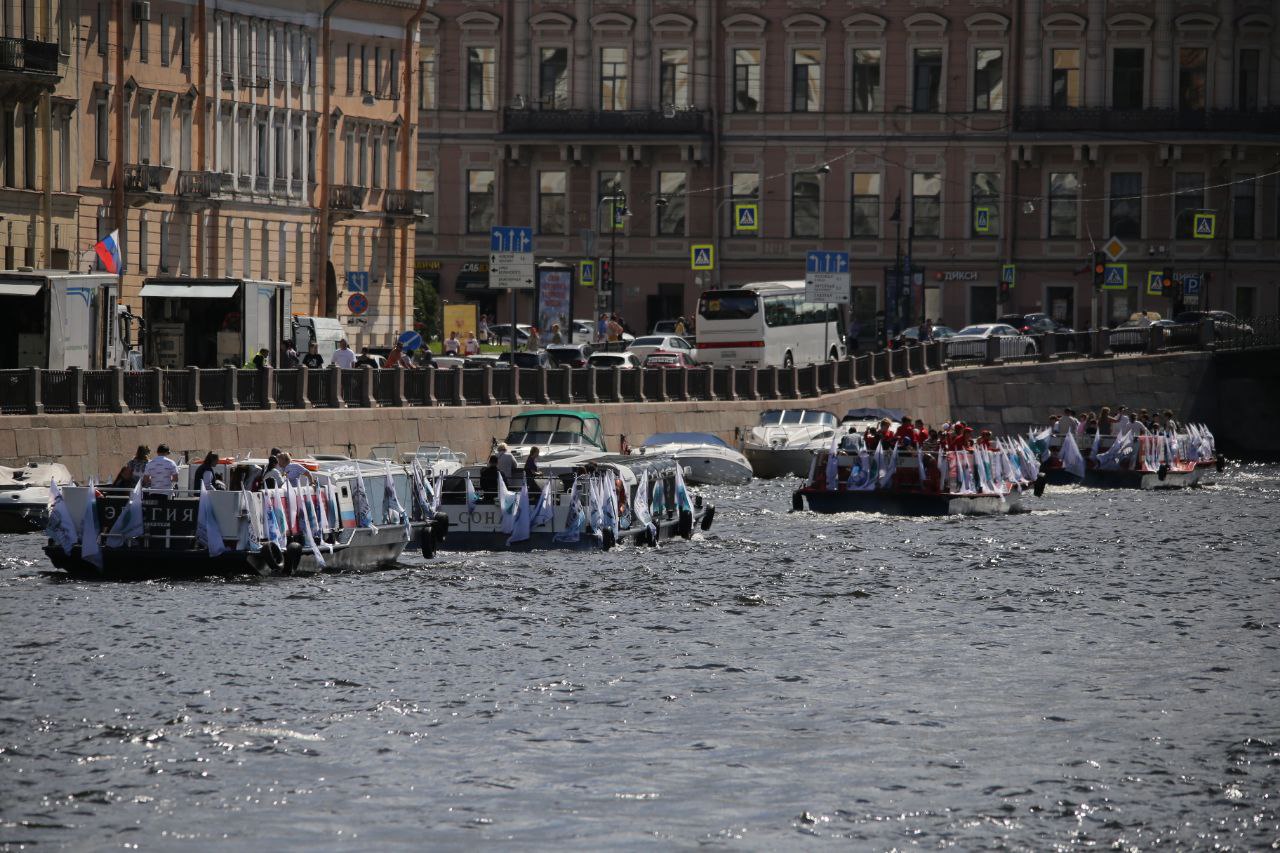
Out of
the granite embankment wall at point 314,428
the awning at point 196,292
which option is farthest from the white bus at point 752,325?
the awning at point 196,292

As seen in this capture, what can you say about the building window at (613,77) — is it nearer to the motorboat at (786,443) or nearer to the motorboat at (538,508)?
the motorboat at (786,443)

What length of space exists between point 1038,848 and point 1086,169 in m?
69.0

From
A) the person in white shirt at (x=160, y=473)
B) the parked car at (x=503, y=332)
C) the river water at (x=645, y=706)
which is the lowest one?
the river water at (x=645, y=706)

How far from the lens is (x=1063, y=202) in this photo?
282ft

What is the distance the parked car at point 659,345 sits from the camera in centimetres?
6781

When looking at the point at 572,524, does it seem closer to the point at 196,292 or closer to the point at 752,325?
the point at 196,292

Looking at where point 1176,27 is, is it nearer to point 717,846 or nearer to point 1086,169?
point 1086,169

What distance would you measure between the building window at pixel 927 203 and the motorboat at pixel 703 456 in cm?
3426

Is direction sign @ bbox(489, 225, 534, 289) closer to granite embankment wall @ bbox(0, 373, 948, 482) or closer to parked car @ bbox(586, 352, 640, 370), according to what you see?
granite embankment wall @ bbox(0, 373, 948, 482)

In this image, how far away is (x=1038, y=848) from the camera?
1884cm

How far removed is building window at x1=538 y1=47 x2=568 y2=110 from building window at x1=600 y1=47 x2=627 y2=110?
4.33 feet

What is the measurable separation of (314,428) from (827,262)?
1941 cm

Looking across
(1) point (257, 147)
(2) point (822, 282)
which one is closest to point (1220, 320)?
(2) point (822, 282)

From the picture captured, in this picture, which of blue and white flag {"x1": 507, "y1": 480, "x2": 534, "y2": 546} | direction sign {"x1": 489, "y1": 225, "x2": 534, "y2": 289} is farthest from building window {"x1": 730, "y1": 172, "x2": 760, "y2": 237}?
blue and white flag {"x1": 507, "y1": 480, "x2": 534, "y2": 546}
